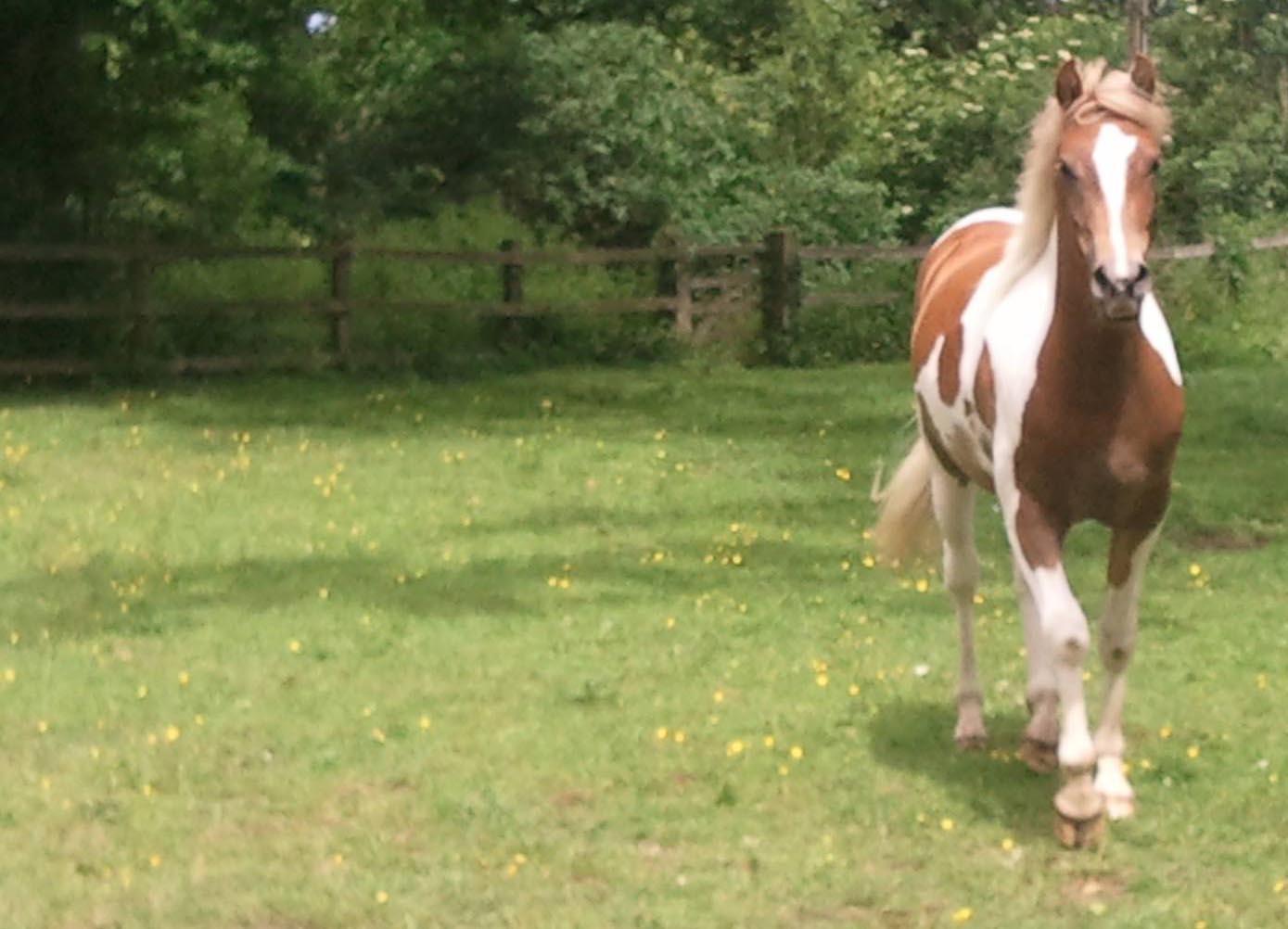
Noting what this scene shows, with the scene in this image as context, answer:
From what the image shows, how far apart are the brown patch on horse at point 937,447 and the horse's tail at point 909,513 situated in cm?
30

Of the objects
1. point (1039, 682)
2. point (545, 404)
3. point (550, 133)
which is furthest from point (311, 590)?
point (550, 133)

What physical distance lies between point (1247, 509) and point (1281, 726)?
17.1 feet

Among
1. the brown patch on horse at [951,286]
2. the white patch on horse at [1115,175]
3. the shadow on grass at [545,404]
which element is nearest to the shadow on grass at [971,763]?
the brown patch on horse at [951,286]

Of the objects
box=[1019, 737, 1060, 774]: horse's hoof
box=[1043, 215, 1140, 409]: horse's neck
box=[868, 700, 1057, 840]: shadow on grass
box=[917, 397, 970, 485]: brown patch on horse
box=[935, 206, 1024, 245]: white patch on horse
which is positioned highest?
box=[935, 206, 1024, 245]: white patch on horse

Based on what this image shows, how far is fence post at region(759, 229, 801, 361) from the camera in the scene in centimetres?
2369

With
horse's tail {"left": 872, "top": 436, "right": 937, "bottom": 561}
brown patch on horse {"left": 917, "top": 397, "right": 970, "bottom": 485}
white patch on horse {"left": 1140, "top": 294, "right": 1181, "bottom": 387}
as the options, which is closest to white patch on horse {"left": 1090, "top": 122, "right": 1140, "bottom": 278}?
white patch on horse {"left": 1140, "top": 294, "right": 1181, "bottom": 387}

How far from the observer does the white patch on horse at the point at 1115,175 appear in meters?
5.52

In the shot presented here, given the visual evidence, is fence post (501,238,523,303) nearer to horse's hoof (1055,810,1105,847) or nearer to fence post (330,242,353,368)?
fence post (330,242,353,368)

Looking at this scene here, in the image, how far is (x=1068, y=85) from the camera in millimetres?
6020

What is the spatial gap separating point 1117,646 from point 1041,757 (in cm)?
51

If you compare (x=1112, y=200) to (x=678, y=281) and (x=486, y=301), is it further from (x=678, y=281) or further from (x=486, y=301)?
(x=678, y=281)

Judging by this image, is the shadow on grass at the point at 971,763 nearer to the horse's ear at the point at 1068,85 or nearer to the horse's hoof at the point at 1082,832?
the horse's hoof at the point at 1082,832

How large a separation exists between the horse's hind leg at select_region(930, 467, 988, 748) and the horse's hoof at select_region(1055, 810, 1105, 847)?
1.22 metres

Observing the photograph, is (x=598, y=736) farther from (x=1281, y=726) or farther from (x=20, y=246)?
(x=20, y=246)
